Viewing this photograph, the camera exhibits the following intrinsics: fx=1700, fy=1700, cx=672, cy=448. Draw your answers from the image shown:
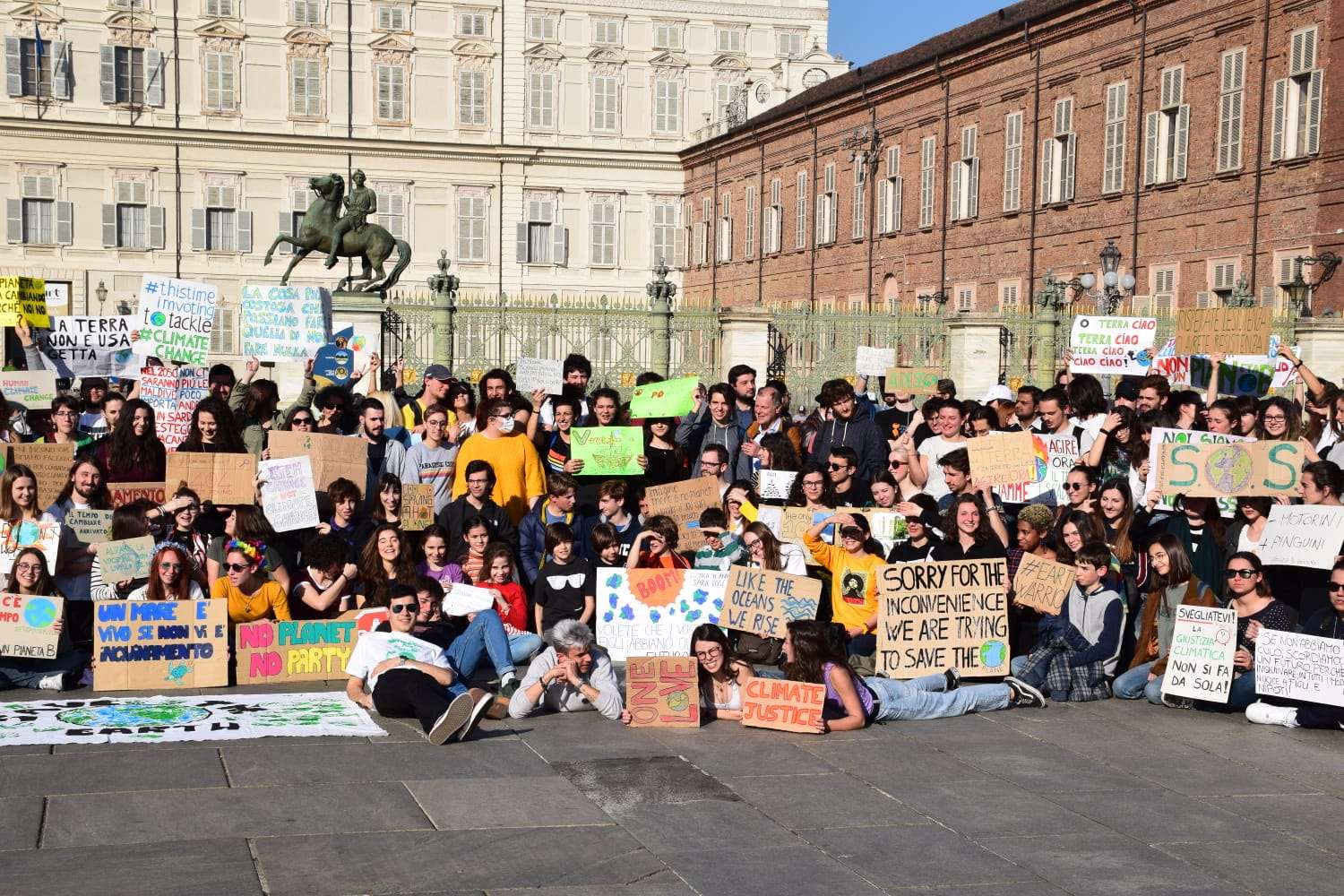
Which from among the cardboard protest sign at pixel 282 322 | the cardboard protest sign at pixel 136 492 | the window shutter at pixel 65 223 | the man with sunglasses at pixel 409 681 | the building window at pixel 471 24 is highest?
the building window at pixel 471 24

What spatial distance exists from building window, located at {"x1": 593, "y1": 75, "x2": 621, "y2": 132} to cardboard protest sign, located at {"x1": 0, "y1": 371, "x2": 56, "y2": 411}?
41.2m

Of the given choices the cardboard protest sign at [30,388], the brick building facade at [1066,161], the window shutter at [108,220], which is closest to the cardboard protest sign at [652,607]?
the cardboard protest sign at [30,388]

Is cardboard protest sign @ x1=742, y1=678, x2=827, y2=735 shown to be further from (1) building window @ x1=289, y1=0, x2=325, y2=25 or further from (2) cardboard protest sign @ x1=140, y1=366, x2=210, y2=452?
(1) building window @ x1=289, y1=0, x2=325, y2=25

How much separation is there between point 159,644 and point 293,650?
0.78 metres

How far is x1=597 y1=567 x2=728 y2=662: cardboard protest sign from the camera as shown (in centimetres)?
1085

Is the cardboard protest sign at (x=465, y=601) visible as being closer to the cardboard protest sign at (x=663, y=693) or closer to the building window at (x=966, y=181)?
the cardboard protest sign at (x=663, y=693)

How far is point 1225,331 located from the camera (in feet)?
50.9

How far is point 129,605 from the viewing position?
1001cm

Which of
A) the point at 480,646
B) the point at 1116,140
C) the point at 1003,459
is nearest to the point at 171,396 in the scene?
the point at 480,646

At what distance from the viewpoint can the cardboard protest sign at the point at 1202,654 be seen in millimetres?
9820

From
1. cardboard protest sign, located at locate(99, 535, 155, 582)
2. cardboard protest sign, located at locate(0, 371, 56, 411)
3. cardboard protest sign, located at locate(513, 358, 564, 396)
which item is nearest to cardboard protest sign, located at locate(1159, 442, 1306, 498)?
cardboard protest sign, located at locate(513, 358, 564, 396)

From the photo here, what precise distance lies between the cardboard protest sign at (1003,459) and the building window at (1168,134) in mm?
21308

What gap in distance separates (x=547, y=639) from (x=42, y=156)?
143ft

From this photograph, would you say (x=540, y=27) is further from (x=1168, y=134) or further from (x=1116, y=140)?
(x=1168, y=134)
